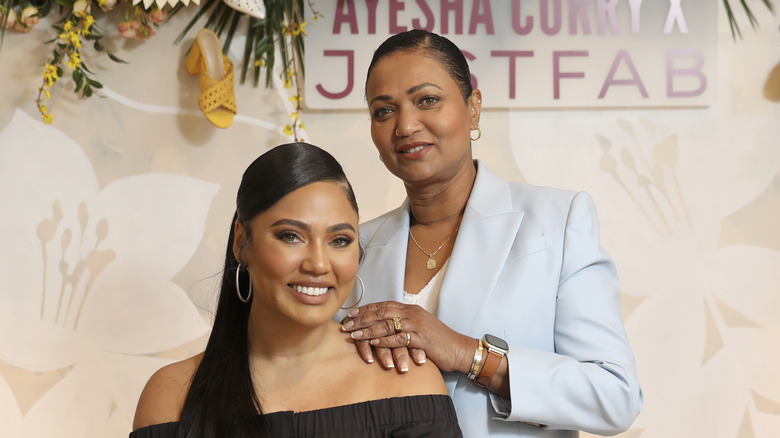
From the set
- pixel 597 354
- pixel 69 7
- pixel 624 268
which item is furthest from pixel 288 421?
pixel 69 7

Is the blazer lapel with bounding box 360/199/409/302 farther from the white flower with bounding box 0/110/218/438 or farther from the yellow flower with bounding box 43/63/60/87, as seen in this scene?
the yellow flower with bounding box 43/63/60/87

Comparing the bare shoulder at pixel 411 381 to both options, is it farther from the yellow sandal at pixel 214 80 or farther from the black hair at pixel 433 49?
the yellow sandal at pixel 214 80

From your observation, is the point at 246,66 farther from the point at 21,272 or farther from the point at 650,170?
the point at 650,170

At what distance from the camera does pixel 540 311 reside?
5.84 feet

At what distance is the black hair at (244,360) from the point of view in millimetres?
1602

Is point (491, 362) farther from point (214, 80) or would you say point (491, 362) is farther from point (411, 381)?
point (214, 80)

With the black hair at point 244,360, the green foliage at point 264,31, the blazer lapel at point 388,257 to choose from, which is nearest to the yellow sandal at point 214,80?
the green foliage at point 264,31

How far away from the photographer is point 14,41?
302 centimetres

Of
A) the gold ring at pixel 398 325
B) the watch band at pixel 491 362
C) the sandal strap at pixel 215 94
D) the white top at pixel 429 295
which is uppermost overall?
the sandal strap at pixel 215 94

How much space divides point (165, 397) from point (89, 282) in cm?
147

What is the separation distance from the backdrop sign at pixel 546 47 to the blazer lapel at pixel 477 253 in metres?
1.04

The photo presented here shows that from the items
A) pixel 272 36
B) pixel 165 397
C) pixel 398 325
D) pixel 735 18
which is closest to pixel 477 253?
pixel 398 325

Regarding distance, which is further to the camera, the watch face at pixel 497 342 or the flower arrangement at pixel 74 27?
the flower arrangement at pixel 74 27

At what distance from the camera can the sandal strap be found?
278 cm
